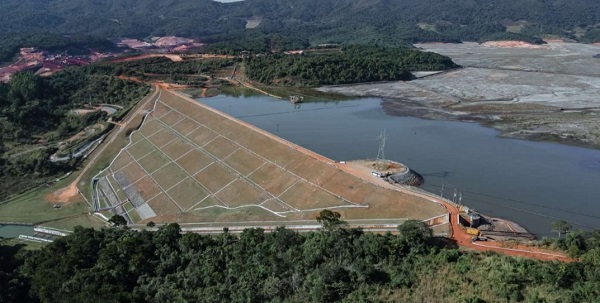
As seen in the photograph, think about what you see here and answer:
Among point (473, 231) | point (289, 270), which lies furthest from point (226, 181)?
point (473, 231)

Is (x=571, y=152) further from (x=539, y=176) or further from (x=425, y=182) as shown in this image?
(x=425, y=182)

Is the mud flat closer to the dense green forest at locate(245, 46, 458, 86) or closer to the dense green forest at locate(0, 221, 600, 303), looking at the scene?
the dense green forest at locate(245, 46, 458, 86)

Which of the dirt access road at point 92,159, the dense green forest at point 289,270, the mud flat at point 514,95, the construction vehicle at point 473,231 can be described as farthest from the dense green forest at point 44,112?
the construction vehicle at point 473,231

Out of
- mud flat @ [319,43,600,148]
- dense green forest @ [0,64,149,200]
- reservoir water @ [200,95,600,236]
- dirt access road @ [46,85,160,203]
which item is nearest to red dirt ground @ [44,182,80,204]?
dirt access road @ [46,85,160,203]

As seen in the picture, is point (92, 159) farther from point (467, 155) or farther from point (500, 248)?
point (500, 248)

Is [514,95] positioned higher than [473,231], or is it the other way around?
[473,231]

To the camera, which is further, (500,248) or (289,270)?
(500,248)
